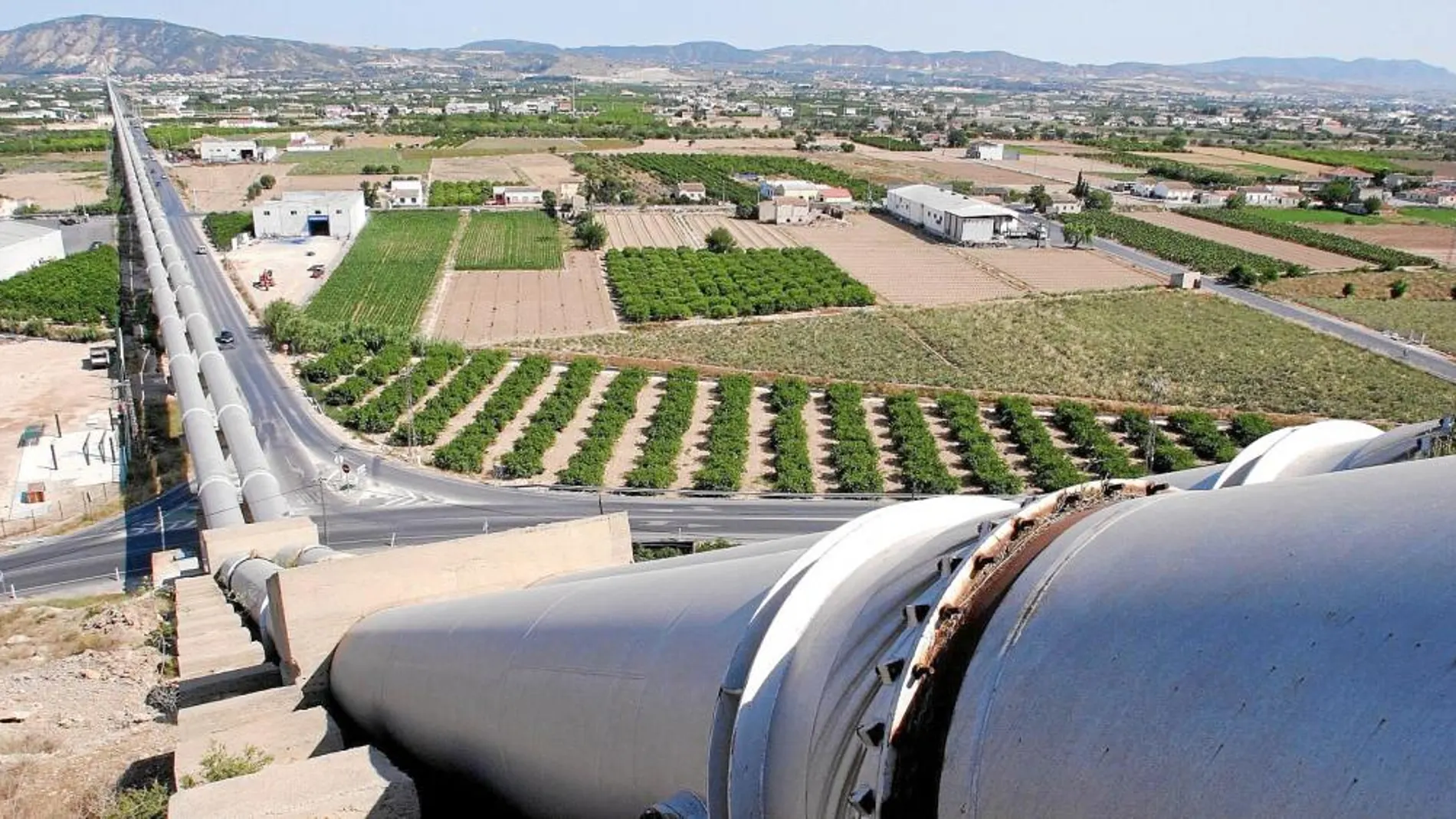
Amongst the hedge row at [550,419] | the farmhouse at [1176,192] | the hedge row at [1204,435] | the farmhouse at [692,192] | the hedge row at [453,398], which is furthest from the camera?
the farmhouse at [1176,192]

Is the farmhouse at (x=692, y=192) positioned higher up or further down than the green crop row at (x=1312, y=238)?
higher up

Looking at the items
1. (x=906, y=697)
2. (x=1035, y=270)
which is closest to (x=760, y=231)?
(x=1035, y=270)

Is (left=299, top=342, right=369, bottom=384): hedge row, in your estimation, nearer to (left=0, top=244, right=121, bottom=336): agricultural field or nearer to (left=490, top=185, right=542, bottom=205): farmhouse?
(left=0, top=244, right=121, bottom=336): agricultural field

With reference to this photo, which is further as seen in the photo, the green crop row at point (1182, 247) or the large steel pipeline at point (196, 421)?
the green crop row at point (1182, 247)

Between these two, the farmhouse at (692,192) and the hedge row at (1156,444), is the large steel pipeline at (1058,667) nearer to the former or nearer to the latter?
the hedge row at (1156,444)

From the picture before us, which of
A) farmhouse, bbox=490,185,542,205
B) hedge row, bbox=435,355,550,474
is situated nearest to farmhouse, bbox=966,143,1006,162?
farmhouse, bbox=490,185,542,205

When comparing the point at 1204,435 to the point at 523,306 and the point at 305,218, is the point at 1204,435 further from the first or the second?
the point at 305,218

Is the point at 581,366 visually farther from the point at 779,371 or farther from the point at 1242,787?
the point at 1242,787

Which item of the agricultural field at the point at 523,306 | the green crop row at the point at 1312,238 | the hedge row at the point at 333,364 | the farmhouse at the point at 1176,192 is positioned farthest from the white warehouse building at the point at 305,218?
the farmhouse at the point at 1176,192
